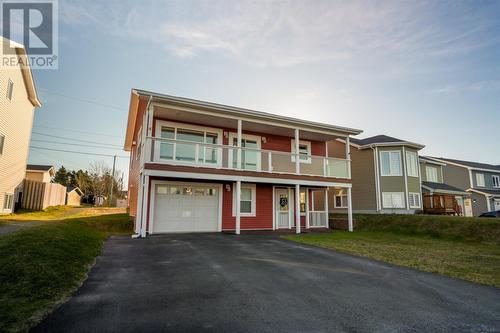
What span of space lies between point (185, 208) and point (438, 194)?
23.7m

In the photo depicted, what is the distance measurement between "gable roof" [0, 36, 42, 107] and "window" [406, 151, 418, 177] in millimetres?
29917

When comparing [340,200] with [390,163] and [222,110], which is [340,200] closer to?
[390,163]

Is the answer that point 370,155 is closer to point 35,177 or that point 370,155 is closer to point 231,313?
point 231,313

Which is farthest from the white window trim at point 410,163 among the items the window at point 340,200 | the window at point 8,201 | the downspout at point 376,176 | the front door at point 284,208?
the window at point 8,201

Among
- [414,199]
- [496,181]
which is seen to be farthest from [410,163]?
[496,181]

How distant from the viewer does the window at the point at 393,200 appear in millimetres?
22969

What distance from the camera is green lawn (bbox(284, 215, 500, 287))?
24.9ft

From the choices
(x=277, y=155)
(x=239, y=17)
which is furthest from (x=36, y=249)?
(x=239, y=17)

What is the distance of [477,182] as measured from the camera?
1253 inches

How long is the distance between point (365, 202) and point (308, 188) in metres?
9.68

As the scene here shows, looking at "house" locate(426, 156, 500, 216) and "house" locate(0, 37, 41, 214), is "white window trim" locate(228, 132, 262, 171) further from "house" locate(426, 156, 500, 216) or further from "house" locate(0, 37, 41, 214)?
"house" locate(426, 156, 500, 216)

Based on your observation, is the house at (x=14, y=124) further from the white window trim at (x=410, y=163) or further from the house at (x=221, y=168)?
the white window trim at (x=410, y=163)

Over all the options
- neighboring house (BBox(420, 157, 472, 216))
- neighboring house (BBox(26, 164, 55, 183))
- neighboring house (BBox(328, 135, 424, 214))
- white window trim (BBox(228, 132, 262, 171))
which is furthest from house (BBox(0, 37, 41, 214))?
neighboring house (BBox(420, 157, 472, 216))

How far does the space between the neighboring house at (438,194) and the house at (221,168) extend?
1312 centimetres
